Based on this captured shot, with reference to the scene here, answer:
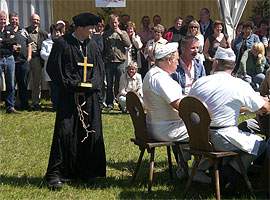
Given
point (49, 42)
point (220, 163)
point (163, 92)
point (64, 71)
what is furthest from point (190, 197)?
point (49, 42)

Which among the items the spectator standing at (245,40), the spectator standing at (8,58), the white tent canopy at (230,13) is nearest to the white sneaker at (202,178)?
the spectator standing at (8,58)

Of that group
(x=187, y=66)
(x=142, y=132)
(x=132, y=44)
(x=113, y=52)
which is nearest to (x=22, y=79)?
(x=113, y=52)

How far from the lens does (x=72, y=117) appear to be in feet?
17.3

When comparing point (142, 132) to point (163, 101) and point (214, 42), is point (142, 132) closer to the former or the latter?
point (163, 101)

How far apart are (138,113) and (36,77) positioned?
611 cm

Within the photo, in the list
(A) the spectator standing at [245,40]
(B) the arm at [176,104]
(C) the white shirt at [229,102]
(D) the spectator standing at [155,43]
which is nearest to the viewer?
(C) the white shirt at [229,102]

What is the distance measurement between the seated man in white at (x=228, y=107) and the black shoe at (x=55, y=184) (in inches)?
65.6

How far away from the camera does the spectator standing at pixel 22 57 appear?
1005 centimetres

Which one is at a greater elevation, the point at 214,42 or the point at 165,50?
the point at 165,50

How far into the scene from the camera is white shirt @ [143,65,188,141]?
5004 mm

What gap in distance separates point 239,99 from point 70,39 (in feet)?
6.32

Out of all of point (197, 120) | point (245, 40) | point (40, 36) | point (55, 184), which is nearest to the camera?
point (197, 120)

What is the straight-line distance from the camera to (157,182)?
17.8ft

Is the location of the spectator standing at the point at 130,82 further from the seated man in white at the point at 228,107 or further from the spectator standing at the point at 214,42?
the seated man in white at the point at 228,107
